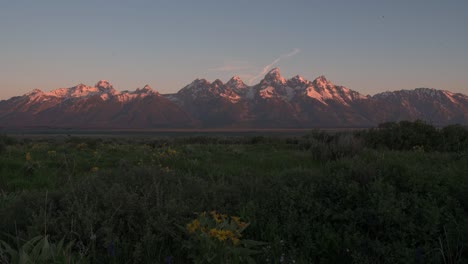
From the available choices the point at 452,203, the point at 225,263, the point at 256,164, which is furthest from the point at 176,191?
the point at 256,164

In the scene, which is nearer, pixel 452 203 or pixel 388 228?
pixel 388 228

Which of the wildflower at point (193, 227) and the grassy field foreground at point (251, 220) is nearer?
the wildflower at point (193, 227)

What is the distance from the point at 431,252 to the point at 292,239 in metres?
1.63

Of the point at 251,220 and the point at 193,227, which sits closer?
the point at 193,227

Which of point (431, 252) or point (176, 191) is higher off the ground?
point (176, 191)

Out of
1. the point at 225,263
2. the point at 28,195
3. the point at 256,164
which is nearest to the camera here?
the point at 225,263

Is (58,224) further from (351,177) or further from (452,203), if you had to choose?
(452,203)

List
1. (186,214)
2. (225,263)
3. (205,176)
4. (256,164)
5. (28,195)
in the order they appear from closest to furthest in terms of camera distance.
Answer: (225,263) < (186,214) < (28,195) < (205,176) < (256,164)

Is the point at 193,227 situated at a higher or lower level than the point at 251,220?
higher

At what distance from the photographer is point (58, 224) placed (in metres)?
4.33

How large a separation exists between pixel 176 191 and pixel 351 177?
2864 millimetres

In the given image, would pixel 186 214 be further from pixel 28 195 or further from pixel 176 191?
pixel 28 195

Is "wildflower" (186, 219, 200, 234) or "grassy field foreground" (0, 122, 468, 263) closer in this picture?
"wildflower" (186, 219, 200, 234)

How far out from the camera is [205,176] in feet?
27.5
